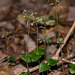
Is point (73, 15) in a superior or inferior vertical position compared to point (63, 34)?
superior

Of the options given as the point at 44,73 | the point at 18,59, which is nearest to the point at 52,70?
the point at 44,73

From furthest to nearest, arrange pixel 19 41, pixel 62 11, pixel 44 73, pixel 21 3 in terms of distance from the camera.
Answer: pixel 21 3 → pixel 62 11 → pixel 19 41 → pixel 44 73

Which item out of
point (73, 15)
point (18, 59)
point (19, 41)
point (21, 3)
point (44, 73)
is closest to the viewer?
point (44, 73)

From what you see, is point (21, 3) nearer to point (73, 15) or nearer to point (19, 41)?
point (73, 15)

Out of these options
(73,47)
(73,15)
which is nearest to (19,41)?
(73,47)

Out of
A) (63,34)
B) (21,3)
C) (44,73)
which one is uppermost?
(21,3)

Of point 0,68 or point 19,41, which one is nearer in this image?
point 0,68

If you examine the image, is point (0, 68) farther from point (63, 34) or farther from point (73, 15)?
point (73, 15)

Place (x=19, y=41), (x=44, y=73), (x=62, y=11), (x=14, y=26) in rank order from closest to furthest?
(x=44, y=73)
(x=19, y=41)
(x=14, y=26)
(x=62, y=11)

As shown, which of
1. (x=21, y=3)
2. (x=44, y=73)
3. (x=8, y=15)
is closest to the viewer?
(x=44, y=73)
